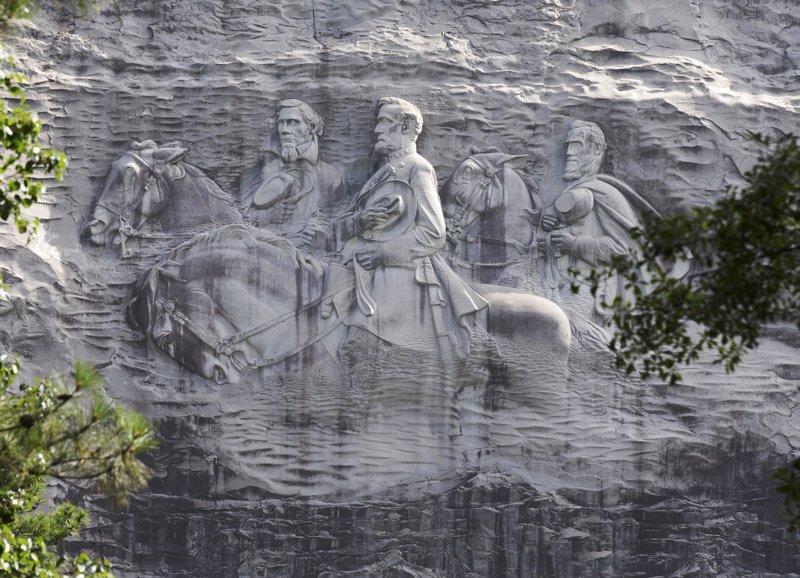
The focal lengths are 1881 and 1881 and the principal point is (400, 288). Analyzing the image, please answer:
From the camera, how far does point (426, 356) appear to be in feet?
46.8

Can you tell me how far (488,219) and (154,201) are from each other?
103 inches

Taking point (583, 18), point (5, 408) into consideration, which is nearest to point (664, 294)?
point (5, 408)

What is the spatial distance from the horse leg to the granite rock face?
0.9 inches

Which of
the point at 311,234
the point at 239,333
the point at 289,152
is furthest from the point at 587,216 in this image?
the point at 239,333

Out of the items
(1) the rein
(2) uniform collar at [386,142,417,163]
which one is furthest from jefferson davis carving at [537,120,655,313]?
(1) the rein

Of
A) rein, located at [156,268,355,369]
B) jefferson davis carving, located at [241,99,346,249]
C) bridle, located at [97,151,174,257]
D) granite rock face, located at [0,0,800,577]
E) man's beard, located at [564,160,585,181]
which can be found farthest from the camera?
man's beard, located at [564,160,585,181]

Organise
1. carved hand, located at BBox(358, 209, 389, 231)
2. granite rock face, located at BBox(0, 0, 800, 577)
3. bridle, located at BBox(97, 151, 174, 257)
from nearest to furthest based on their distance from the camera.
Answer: granite rock face, located at BBox(0, 0, 800, 577)
carved hand, located at BBox(358, 209, 389, 231)
bridle, located at BBox(97, 151, 174, 257)

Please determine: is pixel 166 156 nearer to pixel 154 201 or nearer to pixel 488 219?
pixel 154 201

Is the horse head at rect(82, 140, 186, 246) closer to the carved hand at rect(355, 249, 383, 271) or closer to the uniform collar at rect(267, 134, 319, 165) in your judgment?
the uniform collar at rect(267, 134, 319, 165)

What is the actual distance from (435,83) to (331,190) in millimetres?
1204

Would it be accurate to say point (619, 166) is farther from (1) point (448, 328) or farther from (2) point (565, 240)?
(1) point (448, 328)

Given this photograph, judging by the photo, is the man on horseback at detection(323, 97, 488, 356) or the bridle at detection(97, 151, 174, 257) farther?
the bridle at detection(97, 151, 174, 257)

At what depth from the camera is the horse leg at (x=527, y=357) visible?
1430 cm

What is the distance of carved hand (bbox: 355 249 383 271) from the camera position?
14414 mm
